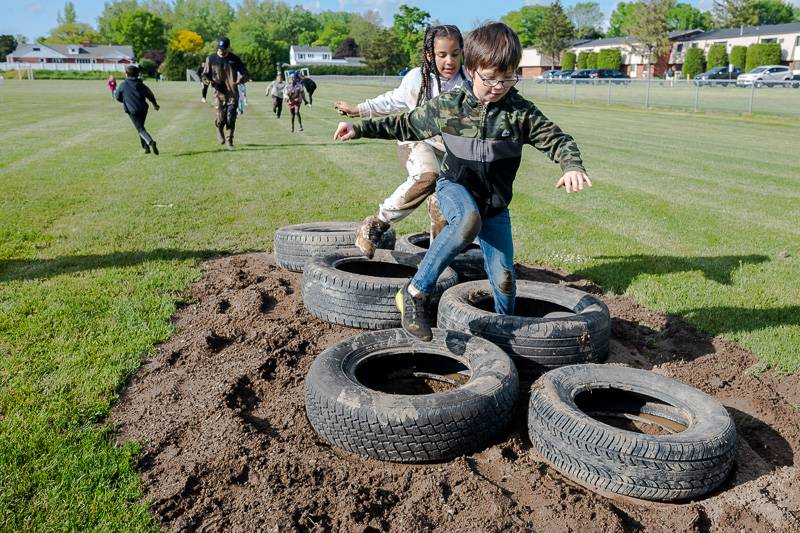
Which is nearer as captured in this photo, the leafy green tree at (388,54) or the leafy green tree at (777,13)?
the leafy green tree at (388,54)

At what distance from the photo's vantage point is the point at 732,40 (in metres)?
82.8

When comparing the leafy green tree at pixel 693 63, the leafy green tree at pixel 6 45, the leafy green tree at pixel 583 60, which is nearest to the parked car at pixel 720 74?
the leafy green tree at pixel 693 63

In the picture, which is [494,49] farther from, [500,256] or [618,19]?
[618,19]

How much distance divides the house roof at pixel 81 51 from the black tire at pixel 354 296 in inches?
5681

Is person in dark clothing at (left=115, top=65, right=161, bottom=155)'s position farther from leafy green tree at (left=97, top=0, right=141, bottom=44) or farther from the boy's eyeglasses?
leafy green tree at (left=97, top=0, right=141, bottom=44)

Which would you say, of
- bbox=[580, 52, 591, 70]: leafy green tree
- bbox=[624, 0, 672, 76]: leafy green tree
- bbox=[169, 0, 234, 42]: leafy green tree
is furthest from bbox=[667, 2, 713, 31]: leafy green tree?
bbox=[169, 0, 234, 42]: leafy green tree

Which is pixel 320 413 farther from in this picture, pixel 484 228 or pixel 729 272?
pixel 729 272

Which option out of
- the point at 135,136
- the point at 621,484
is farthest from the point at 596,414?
the point at 135,136

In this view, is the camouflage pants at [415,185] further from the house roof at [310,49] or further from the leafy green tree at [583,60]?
the house roof at [310,49]

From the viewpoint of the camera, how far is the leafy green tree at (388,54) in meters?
89.5

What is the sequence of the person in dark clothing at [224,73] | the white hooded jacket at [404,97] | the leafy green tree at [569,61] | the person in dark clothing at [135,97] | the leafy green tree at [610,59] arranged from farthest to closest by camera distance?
the leafy green tree at [569,61] → the leafy green tree at [610,59] → the person in dark clothing at [135,97] → the person in dark clothing at [224,73] → the white hooded jacket at [404,97]

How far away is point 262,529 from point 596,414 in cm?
211

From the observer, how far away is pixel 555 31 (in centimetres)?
8812

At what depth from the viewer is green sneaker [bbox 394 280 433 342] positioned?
3.98 meters
